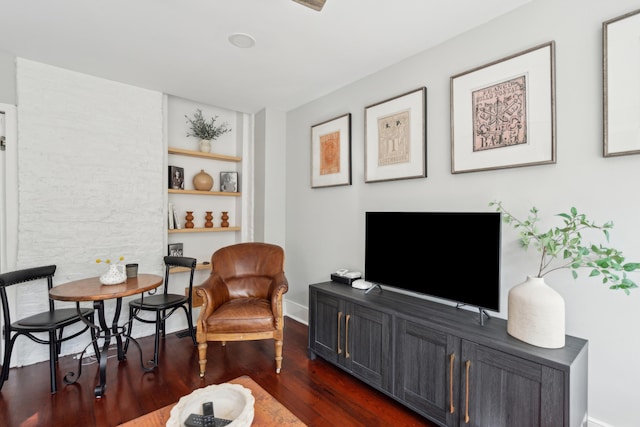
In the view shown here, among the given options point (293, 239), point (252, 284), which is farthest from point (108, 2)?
point (293, 239)

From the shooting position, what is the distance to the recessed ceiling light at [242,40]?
226 cm

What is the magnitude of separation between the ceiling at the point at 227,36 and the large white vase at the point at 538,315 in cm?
172

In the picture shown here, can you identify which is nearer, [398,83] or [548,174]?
[548,174]

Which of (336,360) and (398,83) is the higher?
(398,83)

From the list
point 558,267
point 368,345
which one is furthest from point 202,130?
point 558,267

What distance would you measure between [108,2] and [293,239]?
8.77 ft

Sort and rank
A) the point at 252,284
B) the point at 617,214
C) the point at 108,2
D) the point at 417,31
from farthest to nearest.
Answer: the point at 252,284, the point at 417,31, the point at 108,2, the point at 617,214

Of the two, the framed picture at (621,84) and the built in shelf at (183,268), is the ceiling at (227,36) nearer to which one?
the framed picture at (621,84)

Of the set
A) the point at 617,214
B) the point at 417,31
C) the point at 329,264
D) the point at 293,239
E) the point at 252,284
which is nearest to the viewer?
the point at 617,214

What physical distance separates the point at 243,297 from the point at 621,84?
3070mm

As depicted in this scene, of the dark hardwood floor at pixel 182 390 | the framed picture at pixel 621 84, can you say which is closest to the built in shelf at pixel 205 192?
the dark hardwood floor at pixel 182 390

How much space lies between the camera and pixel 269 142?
3812 millimetres

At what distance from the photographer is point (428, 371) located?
1878 mm

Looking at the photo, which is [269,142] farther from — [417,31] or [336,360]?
[336,360]
